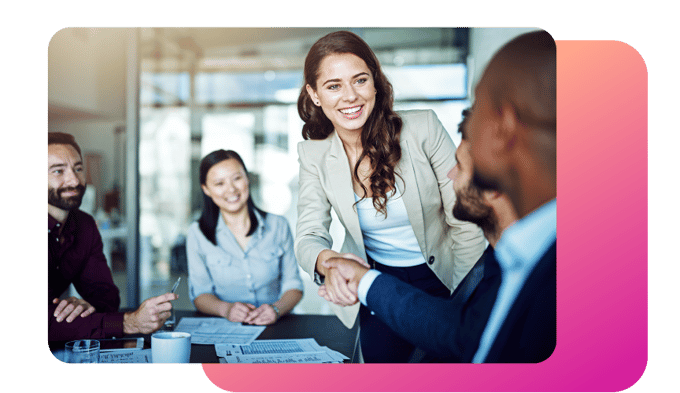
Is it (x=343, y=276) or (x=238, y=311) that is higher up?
(x=343, y=276)

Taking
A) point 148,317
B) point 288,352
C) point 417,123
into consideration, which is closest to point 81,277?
point 148,317

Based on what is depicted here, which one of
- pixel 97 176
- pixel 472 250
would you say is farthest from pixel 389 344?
pixel 97 176

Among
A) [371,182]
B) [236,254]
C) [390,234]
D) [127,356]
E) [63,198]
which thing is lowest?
[127,356]

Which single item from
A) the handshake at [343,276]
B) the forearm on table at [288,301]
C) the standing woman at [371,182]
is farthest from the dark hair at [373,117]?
the forearm on table at [288,301]

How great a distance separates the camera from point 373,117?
7.12 ft

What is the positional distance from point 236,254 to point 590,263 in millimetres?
1615

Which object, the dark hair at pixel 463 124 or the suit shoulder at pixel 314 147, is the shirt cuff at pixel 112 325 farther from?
the dark hair at pixel 463 124

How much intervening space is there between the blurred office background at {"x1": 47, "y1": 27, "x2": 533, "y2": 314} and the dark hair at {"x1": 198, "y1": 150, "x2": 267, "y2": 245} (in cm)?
3

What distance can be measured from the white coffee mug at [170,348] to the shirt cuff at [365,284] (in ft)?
2.64

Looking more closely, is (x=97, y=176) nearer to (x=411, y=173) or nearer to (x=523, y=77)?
(x=411, y=173)

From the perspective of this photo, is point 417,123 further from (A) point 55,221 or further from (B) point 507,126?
(A) point 55,221

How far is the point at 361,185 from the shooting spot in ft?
7.21

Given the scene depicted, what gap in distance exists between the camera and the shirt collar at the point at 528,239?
2076 millimetres

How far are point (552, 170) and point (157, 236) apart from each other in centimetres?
181
